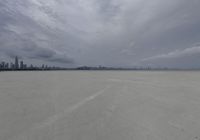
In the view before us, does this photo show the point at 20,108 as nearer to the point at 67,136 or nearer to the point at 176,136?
the point at 67,136

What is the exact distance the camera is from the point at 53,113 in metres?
4.53

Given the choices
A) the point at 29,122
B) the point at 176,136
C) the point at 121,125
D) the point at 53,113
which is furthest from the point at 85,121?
the point at 176,136

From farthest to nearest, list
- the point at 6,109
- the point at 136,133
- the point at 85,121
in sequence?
the point at 6,109, the point at 85,121, the point at 136,133

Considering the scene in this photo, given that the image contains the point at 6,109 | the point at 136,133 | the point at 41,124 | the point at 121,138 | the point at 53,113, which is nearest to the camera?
the point at 121,138

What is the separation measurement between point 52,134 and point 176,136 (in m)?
3.30

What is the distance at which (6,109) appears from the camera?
4.89 metres

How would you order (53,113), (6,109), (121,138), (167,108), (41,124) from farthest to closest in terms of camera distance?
1. (167,108)
2. (6,109)
3. (53,113)
4. (41,124)
5. (121,138)

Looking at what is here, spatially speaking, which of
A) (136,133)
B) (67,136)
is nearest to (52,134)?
(67,136)

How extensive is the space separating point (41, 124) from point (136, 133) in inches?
114

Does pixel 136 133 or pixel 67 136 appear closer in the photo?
pixel 67 136

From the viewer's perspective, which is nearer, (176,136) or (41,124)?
(176,136)

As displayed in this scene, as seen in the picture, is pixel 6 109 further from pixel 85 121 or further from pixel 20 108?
pixel 85 121

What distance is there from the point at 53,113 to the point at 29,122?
35.3 inches

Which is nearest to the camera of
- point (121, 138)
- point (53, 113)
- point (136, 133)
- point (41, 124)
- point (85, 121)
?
point (121, 138)
